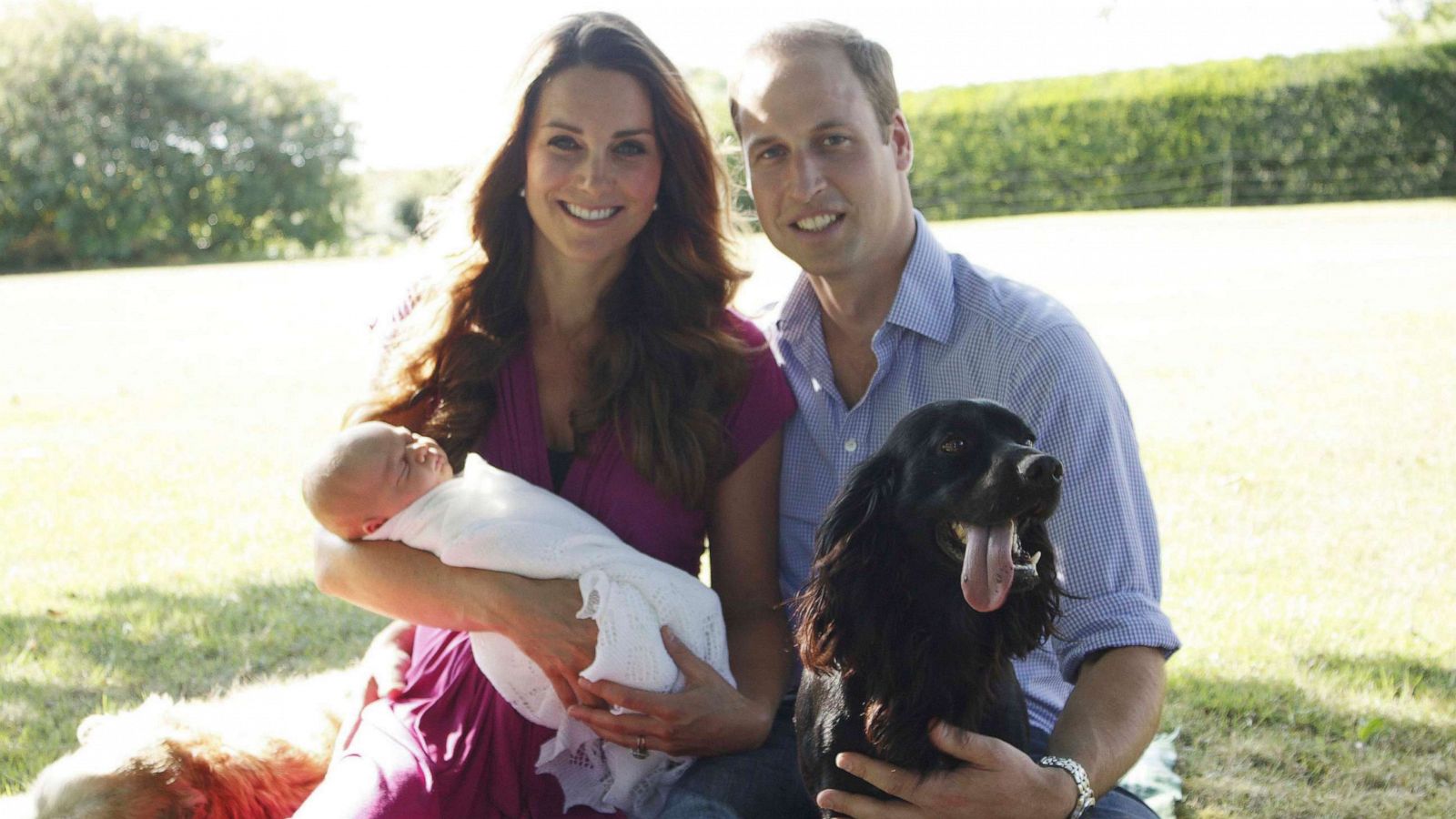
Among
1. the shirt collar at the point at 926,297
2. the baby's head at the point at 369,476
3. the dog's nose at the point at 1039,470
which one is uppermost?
the shirt collar at the point at 926,297

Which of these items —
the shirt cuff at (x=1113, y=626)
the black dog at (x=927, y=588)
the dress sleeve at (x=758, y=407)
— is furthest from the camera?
the dress sleeve at (x=758, y=407)

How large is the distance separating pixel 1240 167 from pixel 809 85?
2955 centimetres

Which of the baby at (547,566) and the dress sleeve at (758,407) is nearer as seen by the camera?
the baby at (547,566)

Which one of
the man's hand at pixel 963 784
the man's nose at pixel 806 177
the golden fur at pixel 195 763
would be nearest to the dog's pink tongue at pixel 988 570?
the man's hand at pixel 963 784

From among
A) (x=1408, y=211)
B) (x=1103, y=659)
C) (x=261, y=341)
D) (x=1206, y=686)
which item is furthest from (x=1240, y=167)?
(x=1103, y=659)

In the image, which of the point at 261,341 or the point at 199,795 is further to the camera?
the point at 261,341

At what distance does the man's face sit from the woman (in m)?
0.30

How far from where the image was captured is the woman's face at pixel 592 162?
3.45m

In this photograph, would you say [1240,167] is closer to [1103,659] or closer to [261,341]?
[261,341]

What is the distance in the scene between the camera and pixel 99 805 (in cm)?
309

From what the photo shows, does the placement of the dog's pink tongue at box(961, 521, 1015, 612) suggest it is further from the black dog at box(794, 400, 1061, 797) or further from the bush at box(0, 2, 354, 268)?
the bush at box(0, 2, 354, 268)

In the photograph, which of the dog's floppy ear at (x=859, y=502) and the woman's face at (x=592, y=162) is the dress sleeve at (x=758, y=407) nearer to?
the woman's face at (x=592, y=162)

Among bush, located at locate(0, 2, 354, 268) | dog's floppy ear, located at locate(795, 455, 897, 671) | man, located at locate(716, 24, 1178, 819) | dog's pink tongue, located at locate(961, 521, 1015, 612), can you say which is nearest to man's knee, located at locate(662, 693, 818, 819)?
man, located at locate(716, 24, 1178, 819)

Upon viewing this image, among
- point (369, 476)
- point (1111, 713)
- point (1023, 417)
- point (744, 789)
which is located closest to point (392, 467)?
point (369, 476)
